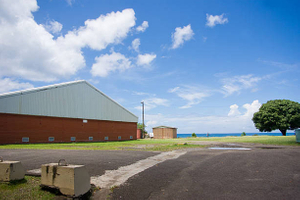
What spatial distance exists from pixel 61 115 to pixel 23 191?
69.7 ft

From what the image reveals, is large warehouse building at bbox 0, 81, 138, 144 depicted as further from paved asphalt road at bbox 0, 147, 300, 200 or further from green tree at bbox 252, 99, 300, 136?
green tree at bbox 252, 99, 300, 136

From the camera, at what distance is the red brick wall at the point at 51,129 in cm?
2012

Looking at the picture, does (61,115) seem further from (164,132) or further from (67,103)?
(164,132)

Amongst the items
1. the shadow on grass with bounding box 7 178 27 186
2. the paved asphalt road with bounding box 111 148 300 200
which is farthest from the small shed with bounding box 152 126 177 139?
the shadow on grass with bounding box 7 178 27 186

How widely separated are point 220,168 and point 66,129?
21.9 m

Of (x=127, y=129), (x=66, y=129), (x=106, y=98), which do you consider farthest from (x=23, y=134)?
(x=127, y=129)

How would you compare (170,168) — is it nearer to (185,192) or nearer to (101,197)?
(185,192)

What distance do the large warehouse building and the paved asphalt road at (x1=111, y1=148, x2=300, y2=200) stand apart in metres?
18.8

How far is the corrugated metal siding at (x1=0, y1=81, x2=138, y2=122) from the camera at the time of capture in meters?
20.6

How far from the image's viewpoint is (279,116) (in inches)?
1715

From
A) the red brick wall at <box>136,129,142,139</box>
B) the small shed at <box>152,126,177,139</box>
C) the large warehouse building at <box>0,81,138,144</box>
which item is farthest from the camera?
the small shed at <box>152,126,177,139</box>

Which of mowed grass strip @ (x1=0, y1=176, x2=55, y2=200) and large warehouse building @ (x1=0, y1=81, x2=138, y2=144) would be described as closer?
mowed grass strip @ (x1=0, y1=176, x2=55, y2=200)

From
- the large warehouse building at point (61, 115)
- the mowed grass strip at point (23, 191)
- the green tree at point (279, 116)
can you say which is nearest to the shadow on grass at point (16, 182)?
the mowed grass strip at point (23, 191)

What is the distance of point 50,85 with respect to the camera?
24.0 m
